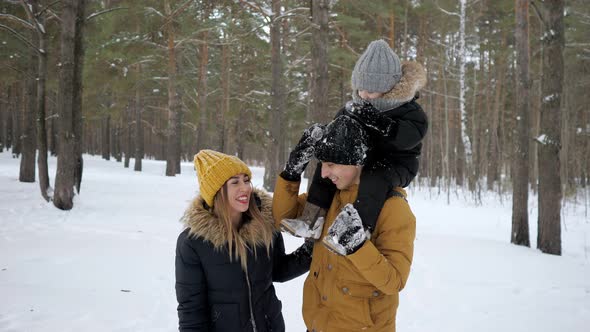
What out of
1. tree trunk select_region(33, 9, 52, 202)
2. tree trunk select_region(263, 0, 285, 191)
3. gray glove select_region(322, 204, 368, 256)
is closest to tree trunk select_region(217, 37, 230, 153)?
tree trunk select_region(263, 0, 285, 191)

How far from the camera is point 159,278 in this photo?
4375 millimetres

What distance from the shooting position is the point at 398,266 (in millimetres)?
1486

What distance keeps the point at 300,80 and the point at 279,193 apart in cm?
1894

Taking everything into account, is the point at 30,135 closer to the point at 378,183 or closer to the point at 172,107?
the point at 172,107

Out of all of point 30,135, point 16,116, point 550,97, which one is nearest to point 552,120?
point 550,97

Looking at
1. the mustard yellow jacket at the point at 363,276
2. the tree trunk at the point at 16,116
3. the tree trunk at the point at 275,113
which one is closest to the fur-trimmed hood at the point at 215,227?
the mustard yellow jacket at the point at 363,276

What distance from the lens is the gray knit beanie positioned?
1.70m

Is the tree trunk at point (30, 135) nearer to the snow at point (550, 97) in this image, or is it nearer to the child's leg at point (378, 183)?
the child's leg at point (378, 183)

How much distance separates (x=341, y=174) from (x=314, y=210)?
0.25m

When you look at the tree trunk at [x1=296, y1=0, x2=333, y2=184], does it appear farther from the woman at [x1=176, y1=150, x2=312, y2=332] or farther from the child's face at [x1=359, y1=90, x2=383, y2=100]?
the child's face at [x1=359, y1=90, x2=383, y2=100]

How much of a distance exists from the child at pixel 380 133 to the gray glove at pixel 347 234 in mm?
134

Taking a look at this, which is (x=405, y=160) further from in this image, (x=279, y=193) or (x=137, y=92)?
(x=137, y=92)

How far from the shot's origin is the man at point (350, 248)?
1.41 meters

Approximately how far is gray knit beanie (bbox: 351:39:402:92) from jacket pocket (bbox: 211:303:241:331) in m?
1.29
